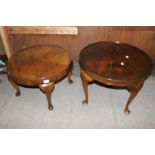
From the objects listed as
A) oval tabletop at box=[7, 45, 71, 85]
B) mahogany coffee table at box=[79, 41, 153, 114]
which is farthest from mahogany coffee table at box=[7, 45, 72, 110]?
mahogany coffee table at box=[79, 41, 153, 114]

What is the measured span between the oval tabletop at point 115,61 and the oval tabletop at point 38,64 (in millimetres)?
241

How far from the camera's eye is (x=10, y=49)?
7.78ft

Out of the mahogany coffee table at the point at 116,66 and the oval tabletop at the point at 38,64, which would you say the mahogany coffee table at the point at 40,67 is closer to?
the oval tabletop at the point at 38,64

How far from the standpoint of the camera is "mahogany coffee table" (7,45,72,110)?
1.54 metres

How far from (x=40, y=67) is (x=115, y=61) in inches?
29.2

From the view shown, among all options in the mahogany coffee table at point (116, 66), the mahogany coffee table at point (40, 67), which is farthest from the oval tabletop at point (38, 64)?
the mahogany coffee table at point (116, 66)

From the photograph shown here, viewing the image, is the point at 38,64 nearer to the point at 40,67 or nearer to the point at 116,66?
the point at 40,67

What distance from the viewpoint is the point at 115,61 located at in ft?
5.20

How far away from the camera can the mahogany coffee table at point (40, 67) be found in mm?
1537

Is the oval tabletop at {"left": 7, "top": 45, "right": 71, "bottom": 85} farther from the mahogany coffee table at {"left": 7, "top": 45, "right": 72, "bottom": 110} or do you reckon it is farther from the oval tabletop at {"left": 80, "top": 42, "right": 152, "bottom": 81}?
the oval tabletop at {"left": 80, "top": 42, "right": 152, "bottom": 81}

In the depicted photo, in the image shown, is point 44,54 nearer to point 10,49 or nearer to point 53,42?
point 53,42

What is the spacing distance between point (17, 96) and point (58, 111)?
0.56 meters

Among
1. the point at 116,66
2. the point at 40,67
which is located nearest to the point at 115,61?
the point at 116,66
